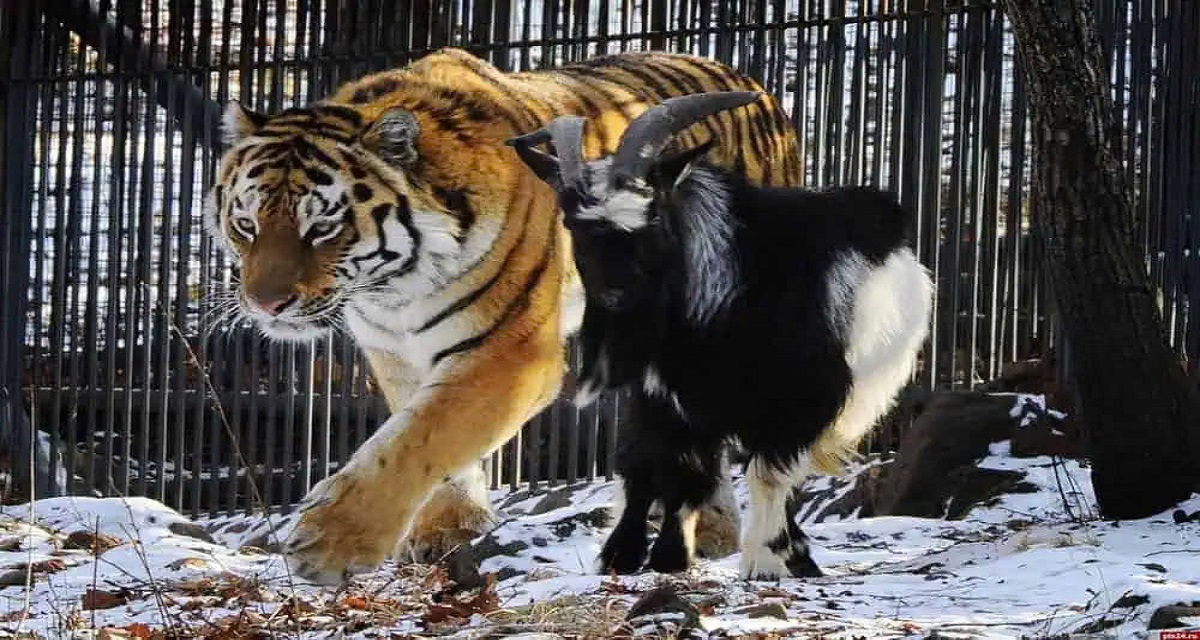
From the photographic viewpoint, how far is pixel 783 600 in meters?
4.10

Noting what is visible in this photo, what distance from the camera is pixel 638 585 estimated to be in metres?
4.47

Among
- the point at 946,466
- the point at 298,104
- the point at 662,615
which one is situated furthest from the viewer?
the point at 298,104

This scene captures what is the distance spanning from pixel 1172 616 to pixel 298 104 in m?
5.67

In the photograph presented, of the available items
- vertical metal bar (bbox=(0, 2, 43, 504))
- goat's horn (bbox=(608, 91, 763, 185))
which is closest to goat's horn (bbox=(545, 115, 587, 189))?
goat's horn (bbox=(608, 91, 763, 185))

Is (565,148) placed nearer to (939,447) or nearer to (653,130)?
(653,130)

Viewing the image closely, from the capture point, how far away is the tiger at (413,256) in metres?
4.82

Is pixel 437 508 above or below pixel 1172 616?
below

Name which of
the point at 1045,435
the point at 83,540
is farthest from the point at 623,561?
the point at 1045,435

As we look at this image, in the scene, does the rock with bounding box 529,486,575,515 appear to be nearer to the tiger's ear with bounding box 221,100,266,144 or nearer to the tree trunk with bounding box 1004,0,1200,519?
the tiger's ear with bounding box 221,100,266,144

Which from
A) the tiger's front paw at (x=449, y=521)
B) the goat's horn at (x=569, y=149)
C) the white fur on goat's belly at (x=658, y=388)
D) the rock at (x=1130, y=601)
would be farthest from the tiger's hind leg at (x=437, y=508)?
the rock at (x=1130, y=601)

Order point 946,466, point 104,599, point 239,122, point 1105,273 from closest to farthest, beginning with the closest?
point 104,599 → point 1105,273 → point 239,122 → point 946,466

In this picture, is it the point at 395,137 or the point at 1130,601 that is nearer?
the point at 1130,601

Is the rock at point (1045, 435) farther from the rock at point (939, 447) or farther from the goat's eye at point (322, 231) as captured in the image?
the goat's eye at point (322, 231)

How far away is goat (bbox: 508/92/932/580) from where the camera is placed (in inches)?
190
